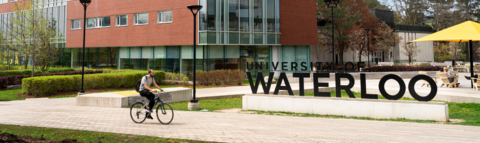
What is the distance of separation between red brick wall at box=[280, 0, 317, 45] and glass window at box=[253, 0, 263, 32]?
2856mm

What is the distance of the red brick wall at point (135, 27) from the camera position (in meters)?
30.0

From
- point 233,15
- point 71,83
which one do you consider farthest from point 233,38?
point 71,83

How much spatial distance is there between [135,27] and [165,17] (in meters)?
3.53

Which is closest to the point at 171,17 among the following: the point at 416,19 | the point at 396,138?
the point at 396,138

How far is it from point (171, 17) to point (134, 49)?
5739mm

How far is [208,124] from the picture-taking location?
1036 centimetres

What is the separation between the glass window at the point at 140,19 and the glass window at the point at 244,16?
8490 mm

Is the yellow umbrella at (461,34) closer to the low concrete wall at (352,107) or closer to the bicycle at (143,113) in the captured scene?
the low concrete wall at (352,107)

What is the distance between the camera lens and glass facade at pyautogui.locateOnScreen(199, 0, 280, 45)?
29125 millimetres

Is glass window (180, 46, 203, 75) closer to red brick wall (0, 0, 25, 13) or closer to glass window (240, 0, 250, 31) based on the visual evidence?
glass window (240, 0, 250, 31)

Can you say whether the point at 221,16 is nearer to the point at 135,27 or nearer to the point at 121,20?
the point at 135,27

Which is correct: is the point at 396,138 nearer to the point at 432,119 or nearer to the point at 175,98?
the point at 432,119

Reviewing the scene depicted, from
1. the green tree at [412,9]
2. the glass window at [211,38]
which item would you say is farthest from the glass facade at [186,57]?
the green tree at [412,9]

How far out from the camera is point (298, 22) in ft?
115
